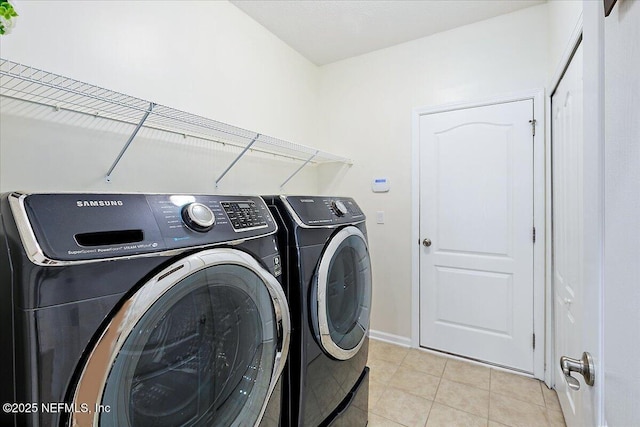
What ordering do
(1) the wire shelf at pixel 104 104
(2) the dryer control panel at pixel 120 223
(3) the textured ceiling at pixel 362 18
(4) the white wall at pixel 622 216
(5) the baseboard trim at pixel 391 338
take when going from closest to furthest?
(4) the white wall at pixel 622 216
(2) the dryer control panel at pixel 120 223
(1) the wire shelf at pixel 104 104
(3) the textured ceiling at pixel 362 18
(5) the baseboard trim at pixel 391 338

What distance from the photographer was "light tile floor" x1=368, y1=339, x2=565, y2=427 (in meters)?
1.71

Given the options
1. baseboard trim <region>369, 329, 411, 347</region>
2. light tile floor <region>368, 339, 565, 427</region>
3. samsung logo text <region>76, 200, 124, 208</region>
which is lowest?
light tile floor <region>368, 339, 565, 427</region>

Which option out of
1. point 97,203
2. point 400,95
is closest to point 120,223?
point 97,203

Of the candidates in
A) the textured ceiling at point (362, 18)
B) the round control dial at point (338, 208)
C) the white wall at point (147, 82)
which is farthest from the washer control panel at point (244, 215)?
the textured ceiling at point (362, 18)

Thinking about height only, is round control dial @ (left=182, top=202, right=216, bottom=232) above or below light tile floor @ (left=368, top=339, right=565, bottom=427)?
above

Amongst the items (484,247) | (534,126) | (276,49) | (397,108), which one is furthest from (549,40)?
(276,49)

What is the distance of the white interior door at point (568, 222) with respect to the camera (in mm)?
1308

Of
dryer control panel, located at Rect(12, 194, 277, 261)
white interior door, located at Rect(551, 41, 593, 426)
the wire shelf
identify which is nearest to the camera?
dryer control panel, located at Rect(12, 194, 277, 261)

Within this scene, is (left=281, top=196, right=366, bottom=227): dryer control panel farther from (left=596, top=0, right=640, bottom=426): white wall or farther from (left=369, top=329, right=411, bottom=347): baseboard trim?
(left=369, top=329, right=411, bottom=347): baseboard trim

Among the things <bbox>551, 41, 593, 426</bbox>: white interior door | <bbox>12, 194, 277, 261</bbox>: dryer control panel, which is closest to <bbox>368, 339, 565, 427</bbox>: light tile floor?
<bbox>551, 41, 593, 426</bbox>: white interior door

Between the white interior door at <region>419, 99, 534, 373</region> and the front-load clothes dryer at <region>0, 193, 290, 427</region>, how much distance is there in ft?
6.09

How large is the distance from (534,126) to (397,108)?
3.37 feet

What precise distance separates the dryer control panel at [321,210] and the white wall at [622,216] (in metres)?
0.86

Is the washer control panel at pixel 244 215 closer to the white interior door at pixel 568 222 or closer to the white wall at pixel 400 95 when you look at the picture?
the white interior door at pixel 568 222
